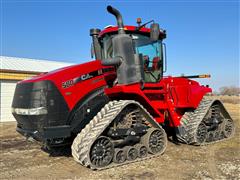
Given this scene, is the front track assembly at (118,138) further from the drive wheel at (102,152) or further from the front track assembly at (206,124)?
the front track assembly at (206,124)

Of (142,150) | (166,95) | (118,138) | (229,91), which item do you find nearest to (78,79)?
(118,138)

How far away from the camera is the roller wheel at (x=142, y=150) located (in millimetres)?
6195

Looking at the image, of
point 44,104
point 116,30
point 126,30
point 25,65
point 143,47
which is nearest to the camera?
point 44,104

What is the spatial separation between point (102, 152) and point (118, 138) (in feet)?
1.95

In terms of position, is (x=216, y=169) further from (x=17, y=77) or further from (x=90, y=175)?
(x=17, y=77)

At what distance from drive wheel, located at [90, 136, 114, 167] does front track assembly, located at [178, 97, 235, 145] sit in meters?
2.59

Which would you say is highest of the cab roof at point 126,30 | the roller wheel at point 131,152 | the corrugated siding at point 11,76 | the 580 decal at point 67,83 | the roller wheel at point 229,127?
the cab roof at point 126,30

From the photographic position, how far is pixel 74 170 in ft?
18.4

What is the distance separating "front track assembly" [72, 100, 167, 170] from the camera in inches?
213

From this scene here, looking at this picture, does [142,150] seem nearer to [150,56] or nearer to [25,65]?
[150,56]

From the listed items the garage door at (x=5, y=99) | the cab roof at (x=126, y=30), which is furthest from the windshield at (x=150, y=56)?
the garage door at (x=5, y=99)

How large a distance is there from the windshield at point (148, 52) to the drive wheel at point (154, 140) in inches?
54.8

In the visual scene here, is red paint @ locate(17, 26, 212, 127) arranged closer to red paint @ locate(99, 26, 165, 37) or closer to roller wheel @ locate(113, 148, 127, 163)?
red paint @ locate(99, 26, 165, 37)

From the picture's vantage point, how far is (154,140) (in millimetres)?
6520
